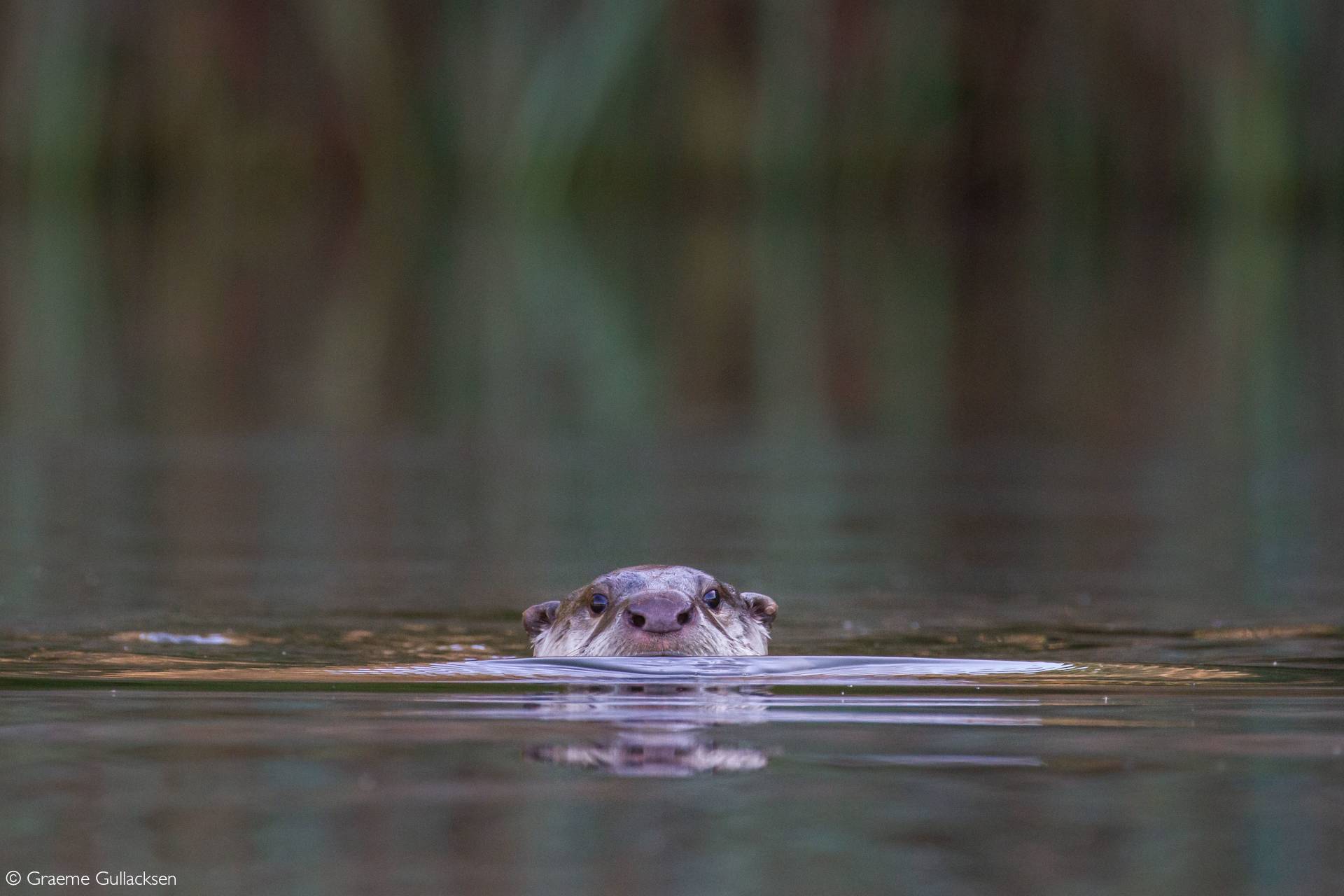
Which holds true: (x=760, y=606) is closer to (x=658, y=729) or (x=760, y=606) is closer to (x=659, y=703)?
(x=659, y=703)

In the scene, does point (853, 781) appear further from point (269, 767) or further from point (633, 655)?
point (633, 655)

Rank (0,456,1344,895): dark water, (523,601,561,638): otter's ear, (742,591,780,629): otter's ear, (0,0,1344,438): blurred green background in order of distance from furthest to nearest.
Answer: (0,0,1344,438): blurred green background, (523,601,561,638): otter's ear, (742,591,780,629): otter's ear, (0,456,1344,895): dark water

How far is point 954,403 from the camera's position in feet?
41.8

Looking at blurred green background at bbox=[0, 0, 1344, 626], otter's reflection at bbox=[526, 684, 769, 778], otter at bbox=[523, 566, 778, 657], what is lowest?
otter's reflection at bbox=[526, 684, 769, 778]

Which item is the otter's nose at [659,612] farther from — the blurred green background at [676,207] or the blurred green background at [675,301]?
the blurred green background at [676,207]

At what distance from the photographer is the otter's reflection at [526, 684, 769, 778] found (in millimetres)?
4141

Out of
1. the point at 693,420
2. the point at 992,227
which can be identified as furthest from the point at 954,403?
the point at 992,227

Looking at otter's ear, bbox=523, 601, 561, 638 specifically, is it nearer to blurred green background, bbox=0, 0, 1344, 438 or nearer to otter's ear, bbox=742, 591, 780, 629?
otter's ear, bbox=742, 591, 780, 629

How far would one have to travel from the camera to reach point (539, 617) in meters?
6.31

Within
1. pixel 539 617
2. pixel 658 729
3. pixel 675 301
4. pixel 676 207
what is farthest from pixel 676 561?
pixel 676 207

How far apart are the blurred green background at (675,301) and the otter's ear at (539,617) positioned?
1.12 meters

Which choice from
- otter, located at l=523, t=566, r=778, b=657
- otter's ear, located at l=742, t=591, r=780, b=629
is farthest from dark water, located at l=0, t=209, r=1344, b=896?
otter's ear, located at l=742, t=591, r=780, b=629

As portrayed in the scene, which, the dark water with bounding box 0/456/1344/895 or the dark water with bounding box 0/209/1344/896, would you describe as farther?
the dark water with bounding box 0/209/1344/896

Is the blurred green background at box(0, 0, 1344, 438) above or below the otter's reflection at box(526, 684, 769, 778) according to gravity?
above
